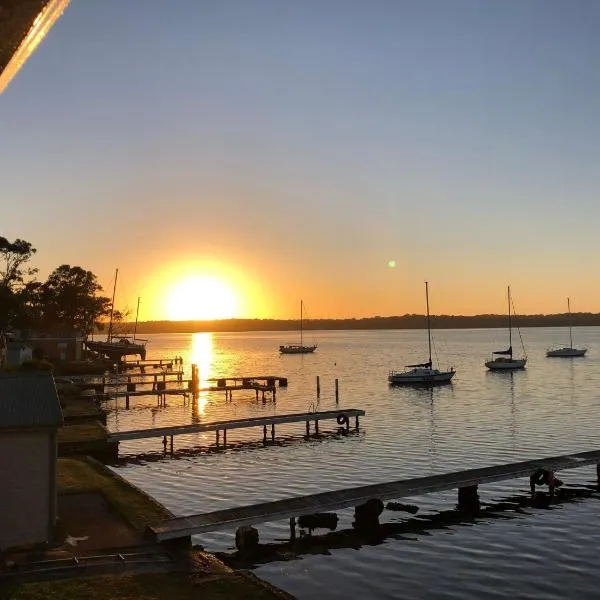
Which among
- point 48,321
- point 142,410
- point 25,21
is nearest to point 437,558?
point 25,21

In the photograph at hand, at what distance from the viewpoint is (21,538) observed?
17812 mm

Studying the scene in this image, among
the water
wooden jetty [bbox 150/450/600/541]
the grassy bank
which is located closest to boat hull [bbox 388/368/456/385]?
the water

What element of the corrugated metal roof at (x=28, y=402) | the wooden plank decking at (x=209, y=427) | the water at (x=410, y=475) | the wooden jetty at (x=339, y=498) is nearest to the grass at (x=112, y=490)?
the wooden jetty at (x=339, y=498)

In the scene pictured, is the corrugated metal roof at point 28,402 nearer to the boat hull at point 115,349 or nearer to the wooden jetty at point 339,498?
the wooden jetty at point 339,498

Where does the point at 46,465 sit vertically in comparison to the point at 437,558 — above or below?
above

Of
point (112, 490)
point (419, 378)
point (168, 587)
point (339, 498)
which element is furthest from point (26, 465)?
point (419, 378)

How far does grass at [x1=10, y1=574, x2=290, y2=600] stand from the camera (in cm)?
1448

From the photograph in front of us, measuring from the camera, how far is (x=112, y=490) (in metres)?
24.8

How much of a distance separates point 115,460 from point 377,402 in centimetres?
4032

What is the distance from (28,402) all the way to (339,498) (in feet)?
42.0

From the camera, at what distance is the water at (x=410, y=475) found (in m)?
20.4

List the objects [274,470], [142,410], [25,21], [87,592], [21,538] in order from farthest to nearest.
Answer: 1. [142,410]
2. [274,470]
3. [21,538]
4. [87,592]
5. [25,21]

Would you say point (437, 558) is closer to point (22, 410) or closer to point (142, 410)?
point (22, 410)

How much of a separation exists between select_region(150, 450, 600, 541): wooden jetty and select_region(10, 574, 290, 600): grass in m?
3.15
